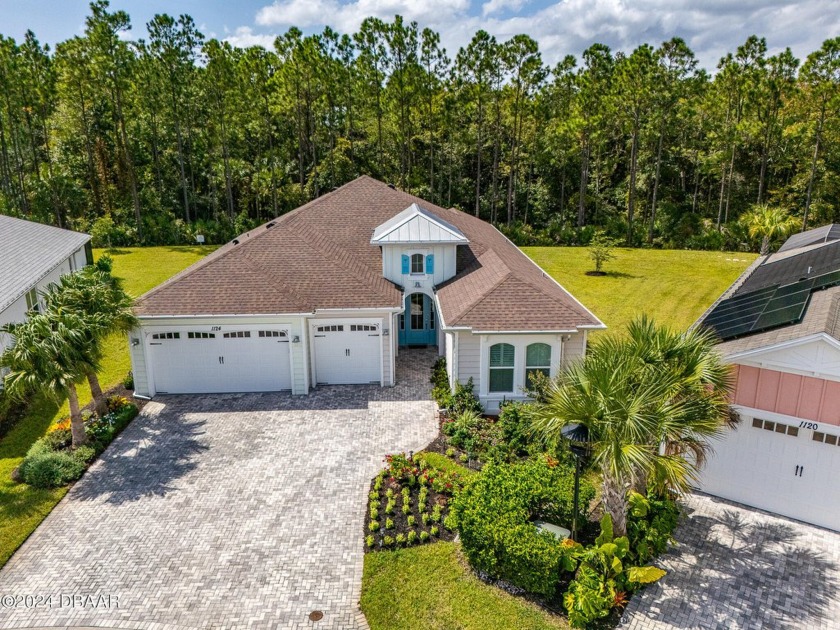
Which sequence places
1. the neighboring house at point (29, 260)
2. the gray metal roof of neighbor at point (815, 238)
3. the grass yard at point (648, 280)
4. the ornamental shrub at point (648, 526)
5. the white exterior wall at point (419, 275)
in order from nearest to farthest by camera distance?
the ornamental shrub at point (648, 526) < the neighboring house at point (29, 260) < the white exterior wall at point (419, 275) < the gray metal roof of neighbor at point (815, 238) < the grass yard at point (648, 280)

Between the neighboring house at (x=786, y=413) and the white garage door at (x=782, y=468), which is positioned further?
the white garage door at (x=782, y=468)

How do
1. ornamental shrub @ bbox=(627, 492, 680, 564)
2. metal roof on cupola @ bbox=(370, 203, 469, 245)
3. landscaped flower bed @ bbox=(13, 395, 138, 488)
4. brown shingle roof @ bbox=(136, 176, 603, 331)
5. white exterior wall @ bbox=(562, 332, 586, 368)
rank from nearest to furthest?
ornamental shrub @ bbox=(627, 492, 680, 564)
landscaped flower bed @ bbox=(13, 395, 138, 488)
brown shingle roof @ bbox=(136, 176, 603, 331)
white exterior wall @ bbox=(562, 332, 586, 368)
metal roof on cupola @ bbox=(370, 203, 469, 245)

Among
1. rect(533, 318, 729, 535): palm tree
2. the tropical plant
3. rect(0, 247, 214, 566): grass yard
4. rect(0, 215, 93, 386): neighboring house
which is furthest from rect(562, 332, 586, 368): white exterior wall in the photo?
rect(0, 215, 93, 386): neighboring house

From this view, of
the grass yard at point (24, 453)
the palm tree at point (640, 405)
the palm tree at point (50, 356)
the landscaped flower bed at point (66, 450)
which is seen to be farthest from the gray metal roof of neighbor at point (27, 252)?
the palm tree at point (640, 405)

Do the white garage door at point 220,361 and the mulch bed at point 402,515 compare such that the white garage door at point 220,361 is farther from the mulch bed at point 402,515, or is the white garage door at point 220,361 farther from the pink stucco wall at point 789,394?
the pink stucco wall at point 789,394

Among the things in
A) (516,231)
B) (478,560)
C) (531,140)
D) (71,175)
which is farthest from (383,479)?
(71,175)

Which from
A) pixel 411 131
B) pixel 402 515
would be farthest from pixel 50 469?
pixel 411 131

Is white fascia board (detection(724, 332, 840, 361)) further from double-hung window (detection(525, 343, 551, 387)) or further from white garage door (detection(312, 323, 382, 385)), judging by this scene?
white garage door (detection(312, 323, 382, 385))
